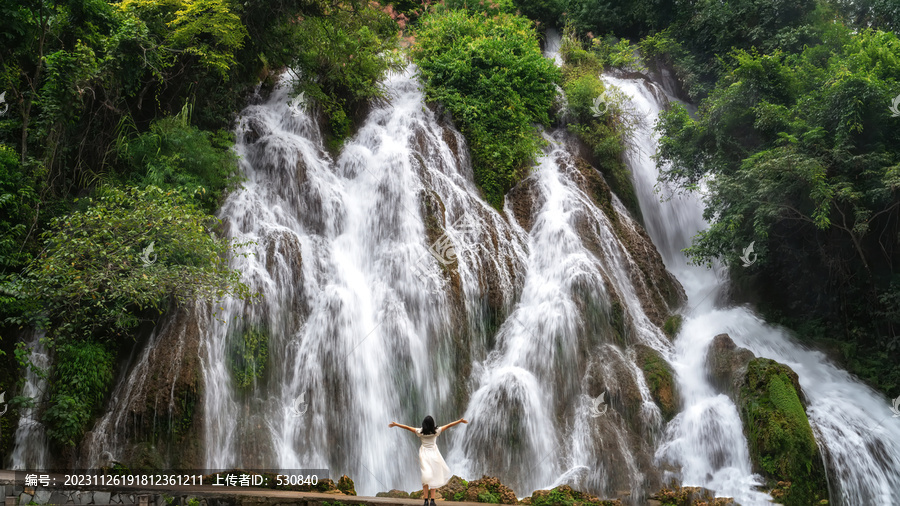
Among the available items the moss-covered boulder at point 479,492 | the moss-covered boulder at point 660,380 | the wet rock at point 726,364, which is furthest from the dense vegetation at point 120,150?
the wet rock at point 726,364

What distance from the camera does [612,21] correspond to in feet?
77.0

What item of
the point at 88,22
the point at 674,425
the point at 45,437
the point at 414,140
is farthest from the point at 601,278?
the point at 88,22

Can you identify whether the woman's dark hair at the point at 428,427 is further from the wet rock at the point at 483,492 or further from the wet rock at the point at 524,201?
the wet rock at the point at 524,201

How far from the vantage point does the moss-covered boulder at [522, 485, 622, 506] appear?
8.06 m

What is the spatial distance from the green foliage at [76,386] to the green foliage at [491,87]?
30.3 ft

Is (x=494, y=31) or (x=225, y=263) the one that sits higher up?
(x=494, y=31)

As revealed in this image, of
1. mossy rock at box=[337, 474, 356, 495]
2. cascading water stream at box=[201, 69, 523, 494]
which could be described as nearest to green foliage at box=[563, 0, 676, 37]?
cascading water stream at box=[201, 69, 523, 494]

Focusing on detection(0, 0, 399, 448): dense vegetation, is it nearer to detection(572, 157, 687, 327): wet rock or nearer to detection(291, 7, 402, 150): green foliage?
detection(291, 7, 402, 150): green foliage

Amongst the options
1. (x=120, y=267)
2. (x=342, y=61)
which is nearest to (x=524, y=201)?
(x=342, y=61)

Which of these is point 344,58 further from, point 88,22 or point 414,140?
point 88,22

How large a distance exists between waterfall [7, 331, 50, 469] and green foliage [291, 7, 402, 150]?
8.33m

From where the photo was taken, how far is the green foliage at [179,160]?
11398 millimetres

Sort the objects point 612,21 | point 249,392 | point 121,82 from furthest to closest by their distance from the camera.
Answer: point 612,21, point 121,82, point 249,392

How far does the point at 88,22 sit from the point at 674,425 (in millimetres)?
13708
